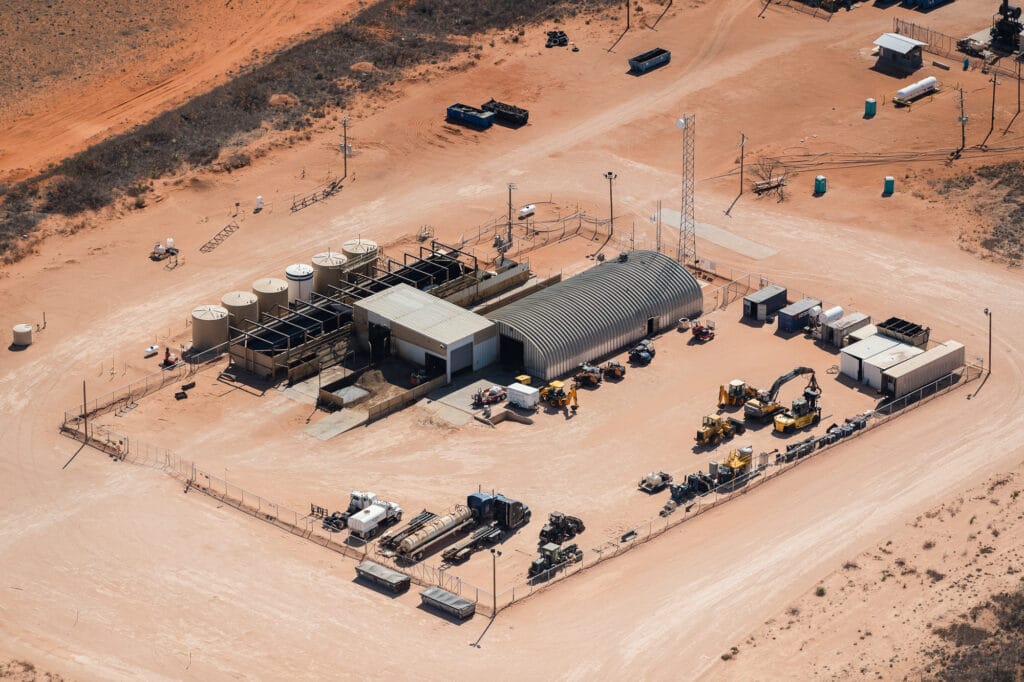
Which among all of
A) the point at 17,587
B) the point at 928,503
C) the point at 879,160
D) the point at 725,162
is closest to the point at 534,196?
the point at 725,162

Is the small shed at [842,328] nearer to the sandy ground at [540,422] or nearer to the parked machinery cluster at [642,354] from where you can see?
the sandy ground at [540,422]

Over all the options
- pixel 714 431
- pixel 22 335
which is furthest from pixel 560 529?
pixel 22 335

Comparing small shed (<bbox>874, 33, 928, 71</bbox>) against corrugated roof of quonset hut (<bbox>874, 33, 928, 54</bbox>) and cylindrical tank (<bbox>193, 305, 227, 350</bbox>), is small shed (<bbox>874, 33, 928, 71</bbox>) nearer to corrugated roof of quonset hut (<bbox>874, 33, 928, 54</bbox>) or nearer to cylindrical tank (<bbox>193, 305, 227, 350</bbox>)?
corrugated roof of quonset hut (<bbox>874, 33, 928, 54</bbox>)

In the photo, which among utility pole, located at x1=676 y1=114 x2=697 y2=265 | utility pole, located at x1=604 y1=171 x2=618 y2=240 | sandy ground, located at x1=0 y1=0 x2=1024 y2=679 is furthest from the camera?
utility pole, located at x1=604 y1=171 x2=618 y2=240

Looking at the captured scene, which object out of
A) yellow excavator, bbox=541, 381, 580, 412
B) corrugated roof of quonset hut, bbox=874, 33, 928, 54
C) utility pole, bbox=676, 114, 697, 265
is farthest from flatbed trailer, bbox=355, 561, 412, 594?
corrugated roof of quonset hut, bbox=874, 33, 928, 54

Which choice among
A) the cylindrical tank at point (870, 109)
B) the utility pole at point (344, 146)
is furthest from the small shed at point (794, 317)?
the utility pole at point (344, 146)

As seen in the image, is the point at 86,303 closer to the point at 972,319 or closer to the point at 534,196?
the point at 534,196
